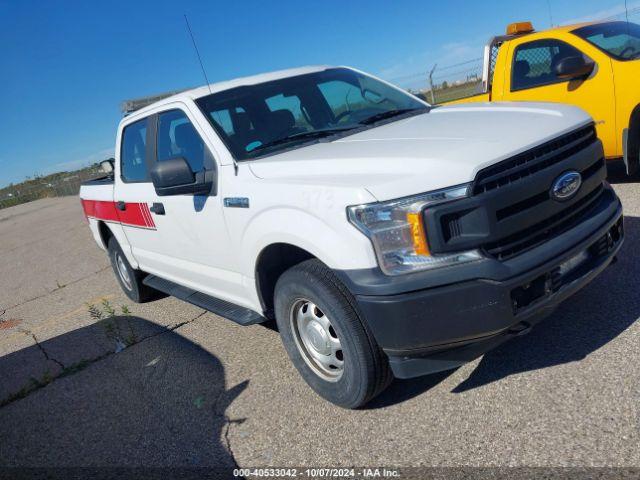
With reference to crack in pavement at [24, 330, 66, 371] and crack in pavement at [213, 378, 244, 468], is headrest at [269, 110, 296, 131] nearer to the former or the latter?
crack in pavement at [213, 378, 244, 468]

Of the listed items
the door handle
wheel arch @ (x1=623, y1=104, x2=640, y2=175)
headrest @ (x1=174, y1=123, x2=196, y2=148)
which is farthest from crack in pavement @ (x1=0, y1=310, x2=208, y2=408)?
wheel arch @ (x1=623, y1=104, x2=640, y2=175)

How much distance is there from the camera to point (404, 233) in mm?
2412

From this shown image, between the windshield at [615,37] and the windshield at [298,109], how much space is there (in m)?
2.87

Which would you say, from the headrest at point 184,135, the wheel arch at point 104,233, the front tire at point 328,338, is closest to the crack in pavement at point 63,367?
the wheel arch at point 104,233

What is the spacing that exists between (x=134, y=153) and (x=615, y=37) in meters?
5.28

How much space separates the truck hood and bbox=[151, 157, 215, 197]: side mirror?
1.49ft

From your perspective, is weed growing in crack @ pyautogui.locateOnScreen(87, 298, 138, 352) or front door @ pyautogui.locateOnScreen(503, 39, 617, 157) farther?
front door @ pyautogui.locateOnScreen(503, 39, 617, 157)

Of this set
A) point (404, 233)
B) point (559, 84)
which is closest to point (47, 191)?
point (559, 84)

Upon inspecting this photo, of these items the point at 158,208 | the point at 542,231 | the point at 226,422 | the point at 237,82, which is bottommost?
the point at 226,422

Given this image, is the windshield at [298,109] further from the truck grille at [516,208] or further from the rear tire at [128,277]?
the rear tire at [128,277]

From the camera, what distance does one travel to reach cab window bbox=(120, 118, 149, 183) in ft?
15.4

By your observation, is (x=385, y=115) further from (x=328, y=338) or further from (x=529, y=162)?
(x=328, y=338)

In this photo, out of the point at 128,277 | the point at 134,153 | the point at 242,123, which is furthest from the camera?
the point at 128,277

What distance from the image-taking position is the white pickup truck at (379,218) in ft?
7.89
